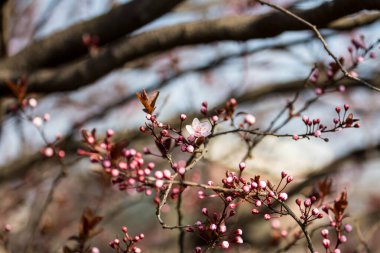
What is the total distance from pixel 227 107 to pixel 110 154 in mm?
505

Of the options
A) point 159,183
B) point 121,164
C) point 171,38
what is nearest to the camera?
point 159,183

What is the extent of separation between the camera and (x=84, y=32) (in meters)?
2.85

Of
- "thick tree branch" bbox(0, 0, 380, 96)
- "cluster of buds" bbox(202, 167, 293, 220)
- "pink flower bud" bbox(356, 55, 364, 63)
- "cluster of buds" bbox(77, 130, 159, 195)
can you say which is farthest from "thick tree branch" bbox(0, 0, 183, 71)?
"cluster of buds" bbox(202, 167, 293, 220)

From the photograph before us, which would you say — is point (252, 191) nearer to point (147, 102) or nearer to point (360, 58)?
point (147, 102)

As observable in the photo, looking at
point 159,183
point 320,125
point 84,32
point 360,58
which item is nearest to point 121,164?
point 159,183

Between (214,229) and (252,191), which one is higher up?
(252,191)

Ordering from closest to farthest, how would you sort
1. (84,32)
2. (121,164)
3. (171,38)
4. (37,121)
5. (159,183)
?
1. (159,183)
2. (121,164)
3. (37,121)
4. (171,38)
5. (84,32)

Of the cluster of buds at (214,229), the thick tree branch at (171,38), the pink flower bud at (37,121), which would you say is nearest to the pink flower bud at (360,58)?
the thick tree branch at (171,38)

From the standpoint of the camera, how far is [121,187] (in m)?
1.46

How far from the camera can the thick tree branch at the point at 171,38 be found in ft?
6.93

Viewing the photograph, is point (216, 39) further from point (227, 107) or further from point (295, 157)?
point (295, 157)

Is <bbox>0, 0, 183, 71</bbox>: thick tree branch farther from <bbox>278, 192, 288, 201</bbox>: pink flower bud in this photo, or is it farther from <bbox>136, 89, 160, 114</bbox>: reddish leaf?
<bbox>278, 192, 288, 201</bbox>: pink flower bud

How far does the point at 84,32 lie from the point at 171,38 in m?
0.63

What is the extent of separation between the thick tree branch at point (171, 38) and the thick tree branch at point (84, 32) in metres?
0.09
